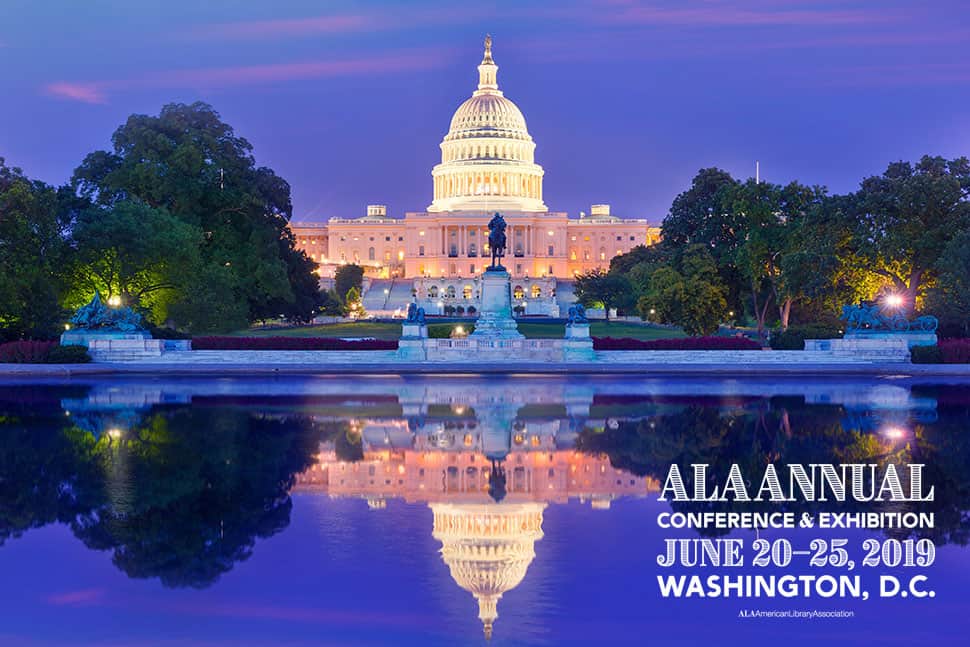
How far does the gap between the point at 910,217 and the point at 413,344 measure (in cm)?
2034

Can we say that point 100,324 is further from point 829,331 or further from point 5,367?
point 829,331

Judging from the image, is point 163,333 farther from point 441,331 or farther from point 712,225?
point 712,225

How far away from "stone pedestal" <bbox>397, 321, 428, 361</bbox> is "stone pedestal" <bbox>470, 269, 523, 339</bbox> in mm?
3419

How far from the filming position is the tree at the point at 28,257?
142 feet

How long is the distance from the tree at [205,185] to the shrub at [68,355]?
15.1m

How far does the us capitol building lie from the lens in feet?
534

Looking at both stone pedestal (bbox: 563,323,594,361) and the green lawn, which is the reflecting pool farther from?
the green lawn

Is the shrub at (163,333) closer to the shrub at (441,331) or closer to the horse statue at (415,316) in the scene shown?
the horse statue at (415,316)

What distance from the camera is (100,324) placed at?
4234 centimetres

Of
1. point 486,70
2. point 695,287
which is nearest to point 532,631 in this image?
point 695,287

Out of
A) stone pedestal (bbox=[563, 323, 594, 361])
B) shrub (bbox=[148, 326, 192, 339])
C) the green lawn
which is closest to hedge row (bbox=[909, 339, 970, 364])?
stone pedestal (bbox=[563, 323, 594, 361])

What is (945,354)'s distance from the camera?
130 ft

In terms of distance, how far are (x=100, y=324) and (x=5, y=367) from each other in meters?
4.37

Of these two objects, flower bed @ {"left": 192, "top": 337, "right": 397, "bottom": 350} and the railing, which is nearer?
the railing
